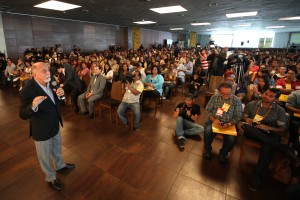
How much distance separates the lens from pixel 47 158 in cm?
185

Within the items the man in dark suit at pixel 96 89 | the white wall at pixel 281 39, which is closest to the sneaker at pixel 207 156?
the man in dark suit at pixel 96 89

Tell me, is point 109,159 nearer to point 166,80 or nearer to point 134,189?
point 134,189

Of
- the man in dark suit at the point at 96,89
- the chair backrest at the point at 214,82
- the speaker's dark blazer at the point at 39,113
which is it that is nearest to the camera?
the speaker's dark blazer at the point at 39,113

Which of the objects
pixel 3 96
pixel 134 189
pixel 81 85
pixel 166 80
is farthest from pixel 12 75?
pixel 134 189

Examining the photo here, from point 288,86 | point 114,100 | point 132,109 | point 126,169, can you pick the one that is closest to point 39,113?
point 126,169

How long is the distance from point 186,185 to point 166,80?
3.57 m

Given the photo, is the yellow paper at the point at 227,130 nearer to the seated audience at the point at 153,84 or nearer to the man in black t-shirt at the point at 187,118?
the man in black t-shirt at the point at 187,118

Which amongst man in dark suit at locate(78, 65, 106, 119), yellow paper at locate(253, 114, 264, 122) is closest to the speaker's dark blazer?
man in dark suit at locate(78, 65, 106, 119)

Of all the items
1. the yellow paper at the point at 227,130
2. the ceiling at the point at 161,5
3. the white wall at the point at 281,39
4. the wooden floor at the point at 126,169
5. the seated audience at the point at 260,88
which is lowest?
the wooden floor at the point at 126,169

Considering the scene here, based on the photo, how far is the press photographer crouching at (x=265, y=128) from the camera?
2.02 metres

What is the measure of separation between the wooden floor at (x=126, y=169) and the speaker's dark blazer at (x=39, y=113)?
2.40ft

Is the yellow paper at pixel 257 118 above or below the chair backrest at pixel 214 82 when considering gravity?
below

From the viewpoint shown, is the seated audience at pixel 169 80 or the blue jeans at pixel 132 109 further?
the seated audience at pixel 169 80

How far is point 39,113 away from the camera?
68.1 inches
